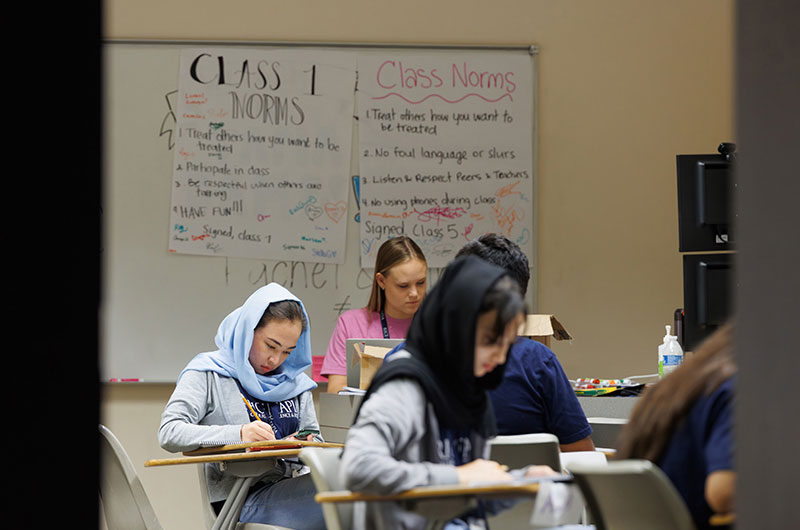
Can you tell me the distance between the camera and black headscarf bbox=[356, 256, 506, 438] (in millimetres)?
1729

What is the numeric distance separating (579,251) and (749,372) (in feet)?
10.8

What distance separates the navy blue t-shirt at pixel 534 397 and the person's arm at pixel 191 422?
83cm

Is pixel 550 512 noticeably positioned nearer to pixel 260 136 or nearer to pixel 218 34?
pixel 260 136

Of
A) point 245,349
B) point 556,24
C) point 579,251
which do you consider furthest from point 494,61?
point 245,349

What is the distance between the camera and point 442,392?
1763 mm

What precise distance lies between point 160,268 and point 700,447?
337 centimetres

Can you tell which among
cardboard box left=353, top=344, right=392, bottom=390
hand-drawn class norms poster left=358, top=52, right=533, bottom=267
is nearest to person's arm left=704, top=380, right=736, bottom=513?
cardboard box left=353, top=344, right=392, bottom=390

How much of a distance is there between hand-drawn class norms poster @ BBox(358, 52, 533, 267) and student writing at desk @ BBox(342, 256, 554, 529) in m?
2.68

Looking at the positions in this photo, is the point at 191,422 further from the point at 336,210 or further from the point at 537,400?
the point at 336,210

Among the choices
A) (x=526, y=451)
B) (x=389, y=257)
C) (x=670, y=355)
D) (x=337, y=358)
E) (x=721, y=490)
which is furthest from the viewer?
(x=337, y=358)

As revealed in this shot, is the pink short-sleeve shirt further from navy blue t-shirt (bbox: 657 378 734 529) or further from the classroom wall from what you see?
navy blue t-shirt (bbox: 657 378 734 529)

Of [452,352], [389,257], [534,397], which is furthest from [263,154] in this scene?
[452,352]

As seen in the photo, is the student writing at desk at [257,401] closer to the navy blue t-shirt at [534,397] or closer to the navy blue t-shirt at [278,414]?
the navy blue t-shirt at [278,414]

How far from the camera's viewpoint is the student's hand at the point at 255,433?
2758 millimetres
